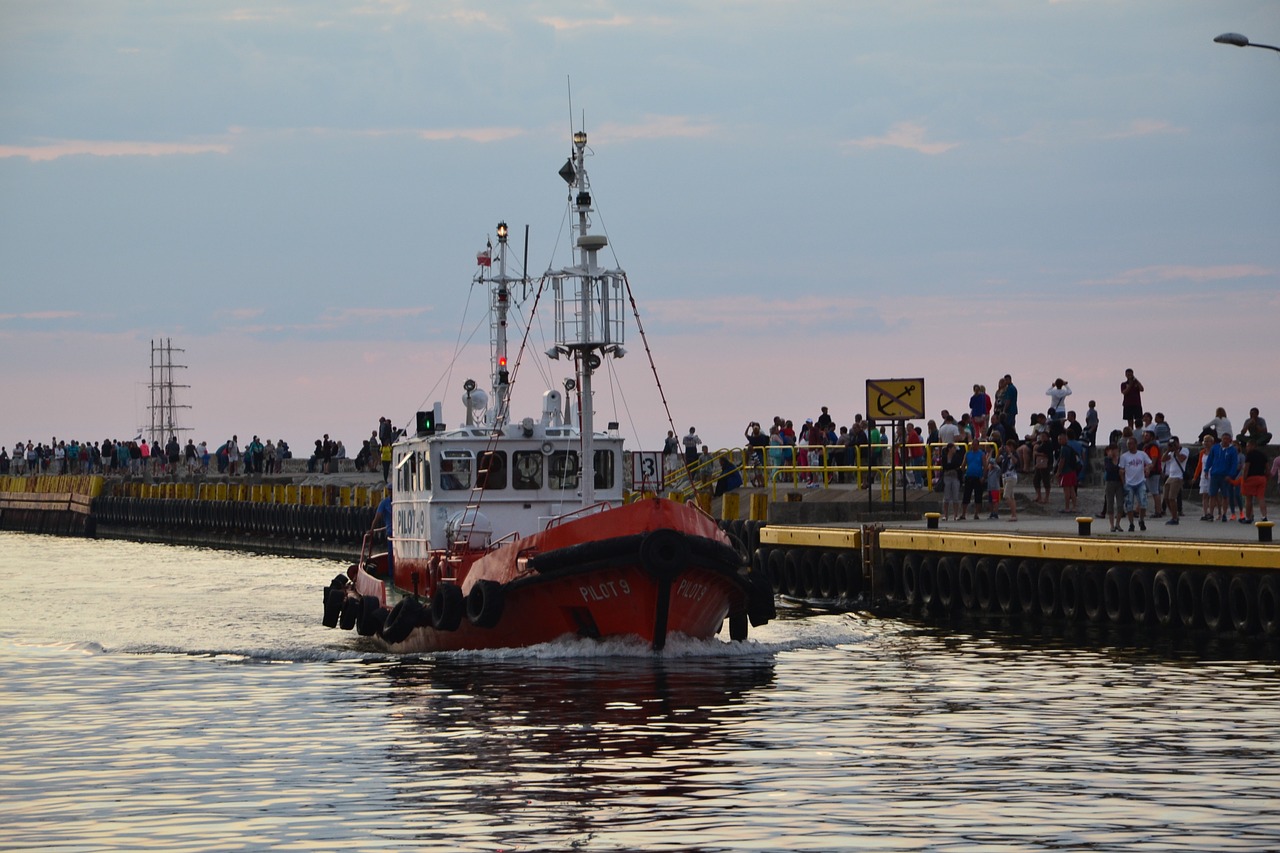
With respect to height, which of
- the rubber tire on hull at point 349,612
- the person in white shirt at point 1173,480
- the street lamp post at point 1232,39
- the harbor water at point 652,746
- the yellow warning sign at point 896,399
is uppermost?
the street lamp post at point 1232,39

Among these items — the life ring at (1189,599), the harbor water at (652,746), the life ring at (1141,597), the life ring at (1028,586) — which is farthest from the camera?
the life ring at (1028,586)

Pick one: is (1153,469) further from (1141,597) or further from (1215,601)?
(1215,601)

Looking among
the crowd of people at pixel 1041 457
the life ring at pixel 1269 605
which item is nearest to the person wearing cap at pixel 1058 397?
the crowd of people at pixel 1041 457

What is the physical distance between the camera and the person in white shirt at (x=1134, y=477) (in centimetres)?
3045

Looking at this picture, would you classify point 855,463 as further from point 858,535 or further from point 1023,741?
point 1023,741

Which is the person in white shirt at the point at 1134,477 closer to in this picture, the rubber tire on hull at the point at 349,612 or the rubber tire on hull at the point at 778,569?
the rubber tire on hull at the point at 778,569

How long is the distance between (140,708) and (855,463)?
24.5 metres

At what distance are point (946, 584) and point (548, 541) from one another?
10845 millimetres

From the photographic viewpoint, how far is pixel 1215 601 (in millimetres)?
25844

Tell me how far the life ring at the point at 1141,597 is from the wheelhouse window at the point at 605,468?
764 cm

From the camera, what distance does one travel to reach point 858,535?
35219 mm

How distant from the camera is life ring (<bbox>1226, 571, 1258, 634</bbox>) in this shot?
993 inches

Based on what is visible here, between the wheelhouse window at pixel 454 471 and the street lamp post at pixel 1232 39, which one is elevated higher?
the street lamp post at pixel 1232 39

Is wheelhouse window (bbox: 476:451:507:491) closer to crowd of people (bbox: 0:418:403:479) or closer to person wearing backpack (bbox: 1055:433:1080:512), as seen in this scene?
person wearing backpack (bbox: 1055:433:1080:512)
